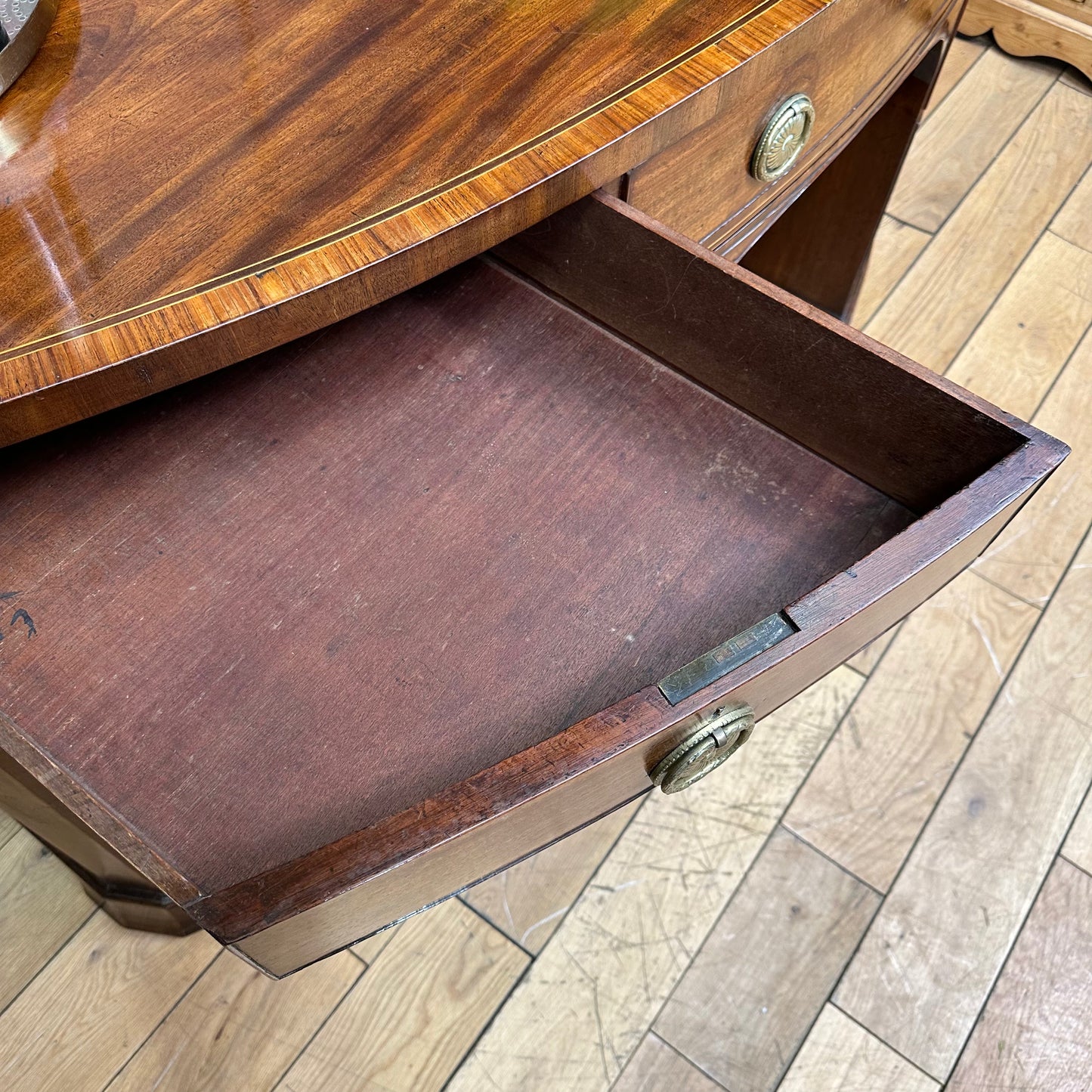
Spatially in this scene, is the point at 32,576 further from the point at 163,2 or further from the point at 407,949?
the point at 407,949

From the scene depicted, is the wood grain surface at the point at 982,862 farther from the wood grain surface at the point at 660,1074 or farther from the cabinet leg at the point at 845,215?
the cabinet leg at the point at 845,215

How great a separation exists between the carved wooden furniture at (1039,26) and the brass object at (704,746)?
1443 millimetres

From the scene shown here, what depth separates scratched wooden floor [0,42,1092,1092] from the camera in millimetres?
856

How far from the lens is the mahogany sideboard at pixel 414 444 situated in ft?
1.62

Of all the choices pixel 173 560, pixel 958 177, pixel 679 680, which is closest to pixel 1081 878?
pixel 679 680

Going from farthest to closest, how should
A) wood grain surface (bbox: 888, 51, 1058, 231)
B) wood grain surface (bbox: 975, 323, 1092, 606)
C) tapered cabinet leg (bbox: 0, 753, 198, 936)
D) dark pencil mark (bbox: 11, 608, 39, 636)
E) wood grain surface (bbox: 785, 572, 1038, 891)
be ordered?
wood grain surface (bbox: 888, 51, 1058, 231)
wood grain surface (bbox: 975, 323, 1092, 606)
wood grain surface (bbox: 785, 572, 1038, 891)
tapered cabinet leg (bbox: 0, 753, 198, 936)
dark pencil mark (bbox: 11, 608, 39, 636)

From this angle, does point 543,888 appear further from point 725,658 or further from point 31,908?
point 725,658

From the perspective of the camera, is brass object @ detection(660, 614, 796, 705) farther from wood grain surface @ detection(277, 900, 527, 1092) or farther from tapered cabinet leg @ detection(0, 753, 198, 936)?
wood grain surface @ detection(277, 900, 527, 1092)

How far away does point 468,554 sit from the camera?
0.59 meters

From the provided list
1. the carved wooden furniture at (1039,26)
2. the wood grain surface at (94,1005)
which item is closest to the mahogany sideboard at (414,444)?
the wood grain surface at (94,1005)

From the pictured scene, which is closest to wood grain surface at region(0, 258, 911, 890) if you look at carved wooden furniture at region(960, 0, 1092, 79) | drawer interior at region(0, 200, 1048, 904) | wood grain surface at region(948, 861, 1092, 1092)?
drawer interior at region(0, 200, 1048, 904)

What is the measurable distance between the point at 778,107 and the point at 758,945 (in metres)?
0.64

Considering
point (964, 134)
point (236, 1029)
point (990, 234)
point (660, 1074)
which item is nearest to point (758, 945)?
point (660, 1074)

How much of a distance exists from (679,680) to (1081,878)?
69 cm
